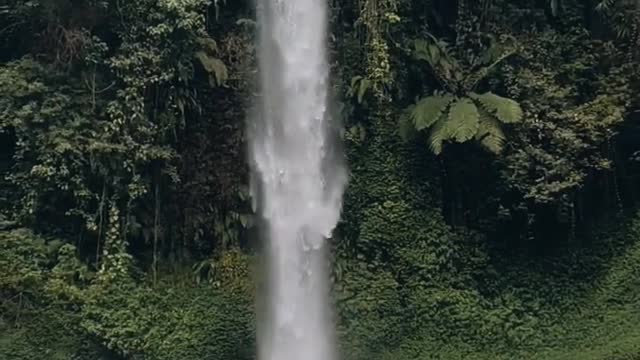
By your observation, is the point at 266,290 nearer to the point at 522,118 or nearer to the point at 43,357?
the point at 43,357

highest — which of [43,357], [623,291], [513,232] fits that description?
[513,232]

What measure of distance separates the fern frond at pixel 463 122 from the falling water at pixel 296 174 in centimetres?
163

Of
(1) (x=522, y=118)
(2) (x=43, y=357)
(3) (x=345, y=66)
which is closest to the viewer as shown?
(2) (x=43, y=357)

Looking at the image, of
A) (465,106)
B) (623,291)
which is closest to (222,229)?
(465,106)

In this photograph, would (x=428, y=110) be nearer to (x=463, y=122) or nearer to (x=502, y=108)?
(x=463, y=122)

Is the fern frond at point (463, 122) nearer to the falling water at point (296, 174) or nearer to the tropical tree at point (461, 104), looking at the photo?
the tropical tree at point (461, 104)

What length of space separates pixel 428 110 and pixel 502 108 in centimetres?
94

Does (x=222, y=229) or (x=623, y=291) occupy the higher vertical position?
(x=222, y=229)

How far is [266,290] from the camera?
11.3m

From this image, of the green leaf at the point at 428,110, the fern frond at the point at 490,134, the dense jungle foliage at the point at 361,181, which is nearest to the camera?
the dense jungle foliage at the point at 361,181

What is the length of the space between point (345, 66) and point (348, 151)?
3.95 feet

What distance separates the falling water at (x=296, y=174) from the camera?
11.1 metres

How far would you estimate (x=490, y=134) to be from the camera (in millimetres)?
11125

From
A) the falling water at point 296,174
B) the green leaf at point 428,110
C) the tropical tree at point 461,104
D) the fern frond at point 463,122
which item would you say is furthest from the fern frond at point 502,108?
the falling water at point 296,174
